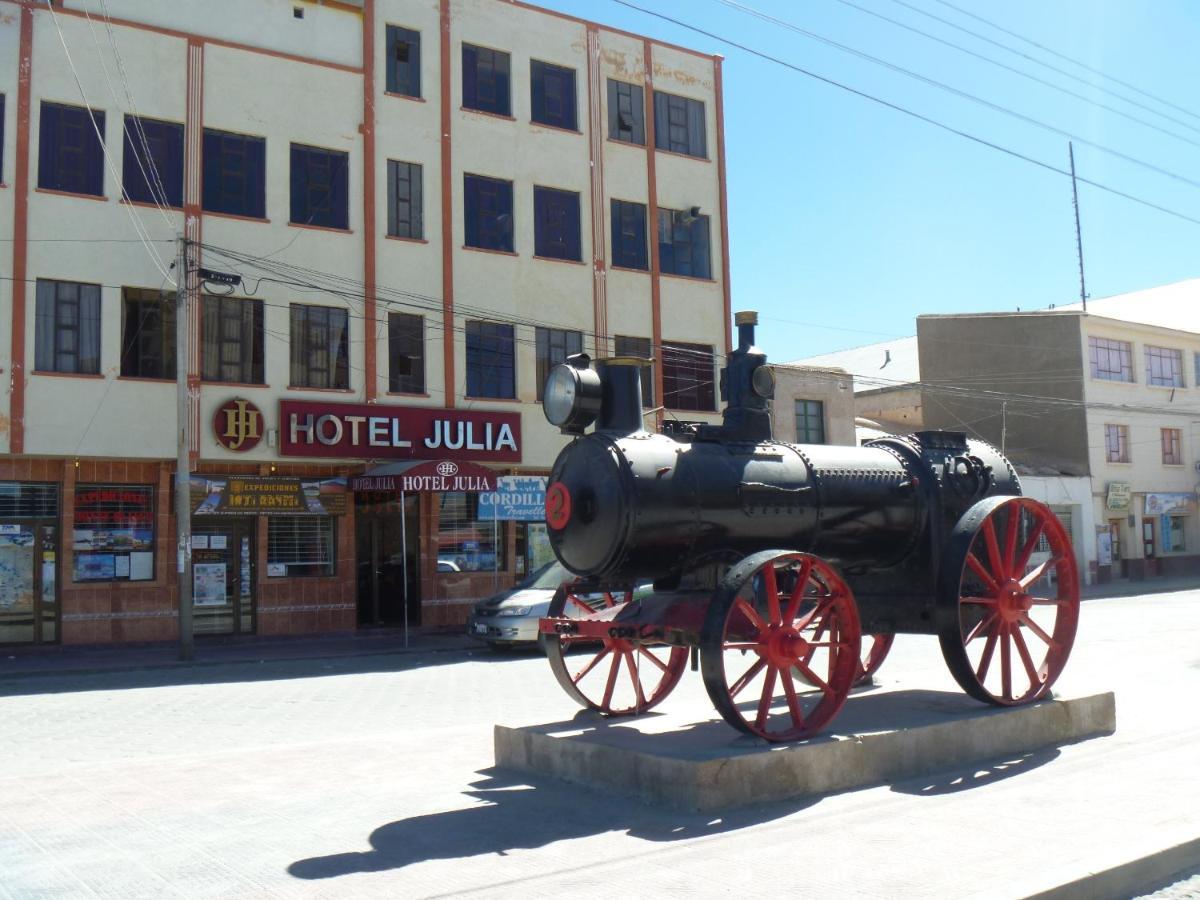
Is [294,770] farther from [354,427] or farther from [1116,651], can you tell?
[354,427]

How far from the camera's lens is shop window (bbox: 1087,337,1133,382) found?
38.5 metres

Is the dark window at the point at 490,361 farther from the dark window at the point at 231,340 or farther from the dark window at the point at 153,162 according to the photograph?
the dark window at the point at 153,162

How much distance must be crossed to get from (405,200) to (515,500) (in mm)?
6391

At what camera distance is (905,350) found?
4894 centimetres

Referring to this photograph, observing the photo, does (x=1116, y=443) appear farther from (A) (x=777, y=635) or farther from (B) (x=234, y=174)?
(A) (x=777, y=635)

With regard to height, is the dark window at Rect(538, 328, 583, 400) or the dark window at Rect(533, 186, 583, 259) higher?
the dark window at Rect(533, 186, 583, 259)

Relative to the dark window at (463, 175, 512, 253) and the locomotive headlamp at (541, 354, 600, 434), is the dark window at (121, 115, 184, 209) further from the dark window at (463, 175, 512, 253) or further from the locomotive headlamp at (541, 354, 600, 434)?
the locomotive headlamp at (541, 354, 600, 434)

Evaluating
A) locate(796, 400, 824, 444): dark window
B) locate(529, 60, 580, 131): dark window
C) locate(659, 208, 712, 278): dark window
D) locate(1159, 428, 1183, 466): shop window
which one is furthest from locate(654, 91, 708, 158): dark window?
locate(1159, 428, 1183, 466): shop window

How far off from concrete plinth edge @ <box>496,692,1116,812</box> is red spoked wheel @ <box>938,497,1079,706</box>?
33 centimetres

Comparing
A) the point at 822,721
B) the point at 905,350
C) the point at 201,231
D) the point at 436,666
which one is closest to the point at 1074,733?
the point at 822,721

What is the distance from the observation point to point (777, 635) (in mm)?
7555

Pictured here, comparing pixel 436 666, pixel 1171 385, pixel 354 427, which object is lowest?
pixel 436 666

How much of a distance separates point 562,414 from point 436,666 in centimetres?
1019

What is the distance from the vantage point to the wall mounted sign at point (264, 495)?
2084 centimetres
